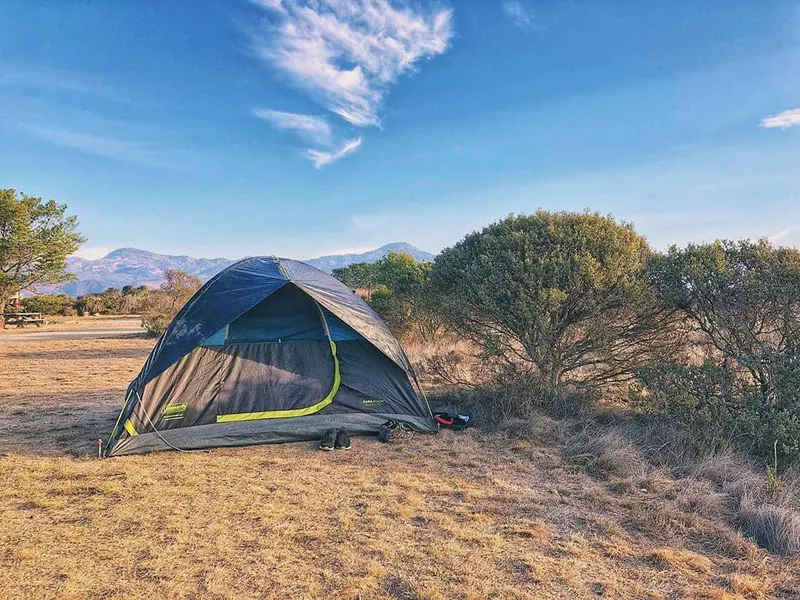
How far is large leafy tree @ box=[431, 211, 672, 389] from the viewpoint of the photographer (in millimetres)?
5895

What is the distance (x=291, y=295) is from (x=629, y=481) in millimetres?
4402

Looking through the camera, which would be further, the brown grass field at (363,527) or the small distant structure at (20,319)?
the small distant structure at (20,319)

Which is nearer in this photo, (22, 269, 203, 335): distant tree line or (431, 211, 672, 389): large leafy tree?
(431, 211, 672, 389): large leafy tree

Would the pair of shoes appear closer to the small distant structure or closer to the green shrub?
the green shrub

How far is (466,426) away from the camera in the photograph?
6070mm

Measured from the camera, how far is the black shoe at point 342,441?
17.5 ft

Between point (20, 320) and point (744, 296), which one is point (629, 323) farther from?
point (20, 320)

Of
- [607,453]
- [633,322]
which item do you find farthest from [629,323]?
[607,453]

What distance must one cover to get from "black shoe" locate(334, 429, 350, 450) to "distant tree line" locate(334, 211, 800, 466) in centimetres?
225

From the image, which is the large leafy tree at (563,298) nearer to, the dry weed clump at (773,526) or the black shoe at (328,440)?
the black shoe at (328,440)

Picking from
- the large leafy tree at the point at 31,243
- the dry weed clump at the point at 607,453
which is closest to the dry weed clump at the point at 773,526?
the dry weed clump at the point at 607,453

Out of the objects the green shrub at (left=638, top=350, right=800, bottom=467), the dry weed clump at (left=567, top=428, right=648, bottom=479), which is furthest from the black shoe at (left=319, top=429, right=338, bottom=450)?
the green shrub at (left=638, top=350, right=800, bottom=467)

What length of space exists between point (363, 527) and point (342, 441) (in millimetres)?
1985

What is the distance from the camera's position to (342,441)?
539 centimetres
